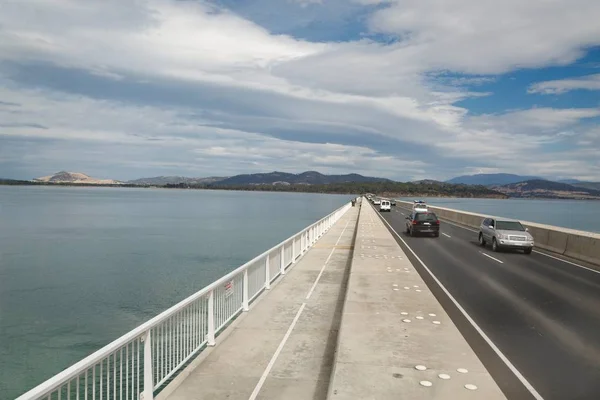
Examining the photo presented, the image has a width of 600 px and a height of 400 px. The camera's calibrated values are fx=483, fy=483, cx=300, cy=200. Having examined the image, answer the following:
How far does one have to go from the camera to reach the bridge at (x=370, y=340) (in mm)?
6634

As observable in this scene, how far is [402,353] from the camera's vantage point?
7.83 meters

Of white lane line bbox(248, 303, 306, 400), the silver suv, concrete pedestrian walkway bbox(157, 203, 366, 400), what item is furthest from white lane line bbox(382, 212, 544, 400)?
the silver suv

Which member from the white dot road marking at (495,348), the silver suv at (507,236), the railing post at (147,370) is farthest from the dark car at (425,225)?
the railing post at (147,370)

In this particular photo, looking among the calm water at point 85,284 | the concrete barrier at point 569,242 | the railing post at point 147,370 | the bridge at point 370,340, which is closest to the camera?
the railing post at point 147,370

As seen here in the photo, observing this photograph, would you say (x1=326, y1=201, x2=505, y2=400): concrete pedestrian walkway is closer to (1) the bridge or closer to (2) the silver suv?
(1) the bridge

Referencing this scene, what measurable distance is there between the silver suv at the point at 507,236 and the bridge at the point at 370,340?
5611mm

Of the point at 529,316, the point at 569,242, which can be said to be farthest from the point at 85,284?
the point at 569,242

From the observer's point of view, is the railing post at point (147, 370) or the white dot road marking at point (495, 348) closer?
the railing post at point (147, 370)

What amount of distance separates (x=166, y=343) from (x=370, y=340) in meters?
3.48

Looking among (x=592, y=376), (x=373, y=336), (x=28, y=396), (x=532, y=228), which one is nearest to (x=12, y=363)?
(x=373, y=336)

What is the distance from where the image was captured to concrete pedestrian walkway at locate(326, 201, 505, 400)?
637 centimetres

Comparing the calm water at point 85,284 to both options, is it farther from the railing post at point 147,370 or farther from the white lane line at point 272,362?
the railing post at point 147,370

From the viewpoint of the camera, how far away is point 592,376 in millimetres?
7488

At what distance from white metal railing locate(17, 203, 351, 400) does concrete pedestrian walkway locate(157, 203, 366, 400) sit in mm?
320
